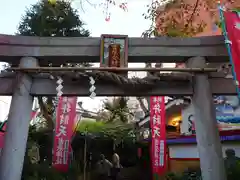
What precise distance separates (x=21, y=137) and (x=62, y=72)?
1.67 meters

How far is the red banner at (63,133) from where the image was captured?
33.8ft

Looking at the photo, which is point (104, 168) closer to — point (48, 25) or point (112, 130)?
point (112, 130)

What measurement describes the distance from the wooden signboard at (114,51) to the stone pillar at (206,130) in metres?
1.64

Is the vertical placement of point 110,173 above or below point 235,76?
below

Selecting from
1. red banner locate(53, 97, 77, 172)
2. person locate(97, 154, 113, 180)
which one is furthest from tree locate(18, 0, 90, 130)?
person locate(97, 154, 113, 180)

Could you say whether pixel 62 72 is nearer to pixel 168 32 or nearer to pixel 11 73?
pixel 11 73

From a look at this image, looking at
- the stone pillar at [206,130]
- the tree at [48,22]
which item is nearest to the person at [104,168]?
the tree at [48,22]

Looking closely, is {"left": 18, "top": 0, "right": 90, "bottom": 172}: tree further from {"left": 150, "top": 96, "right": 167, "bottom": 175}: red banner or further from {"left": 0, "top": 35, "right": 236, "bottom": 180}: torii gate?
{"left": 0, "top": 35, "right": 236, "bottom": 180}: torii gate

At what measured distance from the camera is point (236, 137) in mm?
10031

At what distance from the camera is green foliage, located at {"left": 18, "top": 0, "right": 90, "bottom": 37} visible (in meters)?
12.9

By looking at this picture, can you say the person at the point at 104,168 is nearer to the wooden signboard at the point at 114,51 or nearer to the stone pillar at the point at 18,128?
the stone pillar at the point at 18,128

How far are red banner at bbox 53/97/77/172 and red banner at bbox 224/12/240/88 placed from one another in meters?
7.21

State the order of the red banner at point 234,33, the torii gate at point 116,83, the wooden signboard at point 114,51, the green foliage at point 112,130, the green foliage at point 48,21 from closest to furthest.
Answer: the red banner at point 234,33
the torii gate at point 116,83
the wooden signboard at point 114,51
the green foliage at point 48,21
the green foliage at point 112,130

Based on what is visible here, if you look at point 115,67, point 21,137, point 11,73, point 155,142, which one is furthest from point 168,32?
point 21,137
